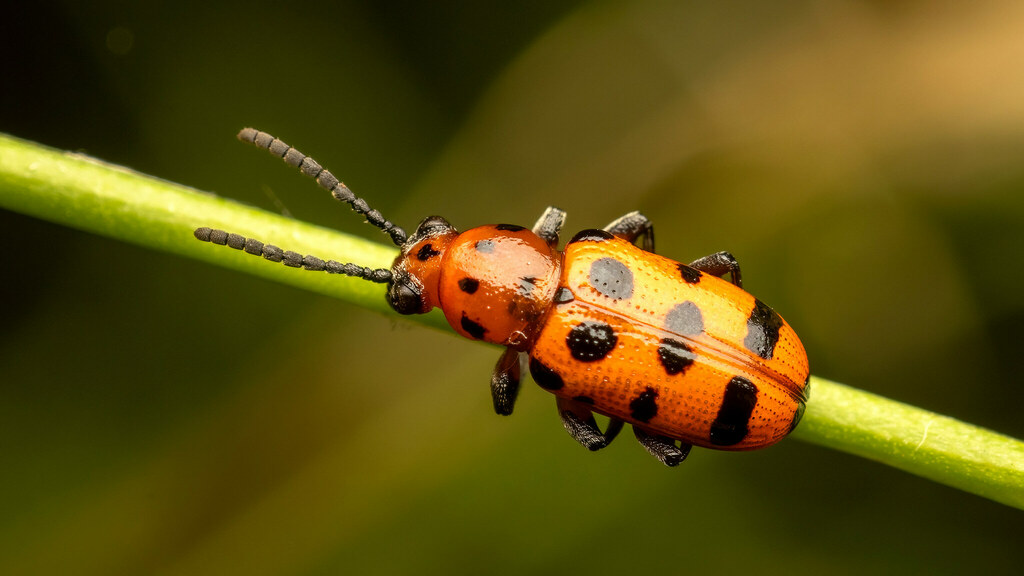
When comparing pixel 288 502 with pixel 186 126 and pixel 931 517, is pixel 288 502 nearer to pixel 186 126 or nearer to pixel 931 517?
pixel 186 126

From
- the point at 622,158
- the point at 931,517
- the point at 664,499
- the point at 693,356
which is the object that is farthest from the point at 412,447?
the point at 931,517

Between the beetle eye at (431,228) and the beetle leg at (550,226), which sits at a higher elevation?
the beetle leg at (550,226)

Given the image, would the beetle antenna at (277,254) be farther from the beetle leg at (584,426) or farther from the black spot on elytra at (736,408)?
the black spot on elytra at (736,408)

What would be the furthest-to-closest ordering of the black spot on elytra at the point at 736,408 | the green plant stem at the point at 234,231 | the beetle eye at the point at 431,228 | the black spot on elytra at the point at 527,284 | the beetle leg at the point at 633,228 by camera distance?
the beetle leg at the point at 633,228, the beetle eye at the point at 431,228, the black spot on elytra at the point at 527,284, the black spot on elytra at the point at 736,408, the green plant stem at the point at 234,231

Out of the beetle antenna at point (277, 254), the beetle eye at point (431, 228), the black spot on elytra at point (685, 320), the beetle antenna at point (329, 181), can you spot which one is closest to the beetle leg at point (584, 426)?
the black spot on elytra at point (685, 320)

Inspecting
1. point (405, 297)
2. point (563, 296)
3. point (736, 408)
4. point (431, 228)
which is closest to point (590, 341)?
point (563, 296)

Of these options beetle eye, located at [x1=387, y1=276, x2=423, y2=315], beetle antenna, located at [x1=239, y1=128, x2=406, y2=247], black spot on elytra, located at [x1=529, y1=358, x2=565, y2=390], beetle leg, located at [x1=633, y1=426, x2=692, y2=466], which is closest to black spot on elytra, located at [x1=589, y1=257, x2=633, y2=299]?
black spot on elytra, located at [x1=529, y1=358, x2=565, y2=390]

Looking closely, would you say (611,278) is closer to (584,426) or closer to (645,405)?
(645,405)
